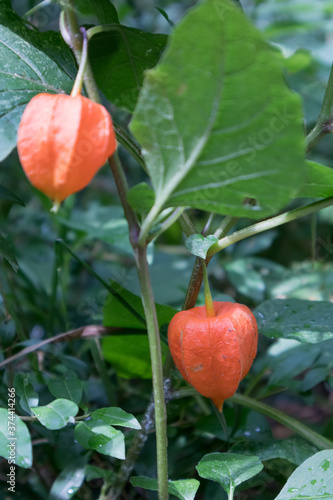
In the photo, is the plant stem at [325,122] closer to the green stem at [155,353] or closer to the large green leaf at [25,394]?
the green stem at [155,353]

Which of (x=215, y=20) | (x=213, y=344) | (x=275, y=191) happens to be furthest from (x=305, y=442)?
(x=215, y=20)

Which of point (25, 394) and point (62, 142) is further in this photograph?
point (25, 394)

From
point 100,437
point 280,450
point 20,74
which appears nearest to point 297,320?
point 280,450

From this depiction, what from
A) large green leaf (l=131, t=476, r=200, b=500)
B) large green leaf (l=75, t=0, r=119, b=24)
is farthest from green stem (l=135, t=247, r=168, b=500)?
large green leaf (l=75, t=0, r=119, b=24)

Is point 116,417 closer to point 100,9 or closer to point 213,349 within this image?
point 213,349

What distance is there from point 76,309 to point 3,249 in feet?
1.60

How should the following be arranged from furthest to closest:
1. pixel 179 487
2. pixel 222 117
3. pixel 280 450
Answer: pixel 280 450 → pixel 179 487 → pixel 222 117

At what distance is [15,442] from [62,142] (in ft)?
0.80

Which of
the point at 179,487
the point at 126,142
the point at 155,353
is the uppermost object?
the point at 126,142

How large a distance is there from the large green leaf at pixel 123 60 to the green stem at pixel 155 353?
21cm

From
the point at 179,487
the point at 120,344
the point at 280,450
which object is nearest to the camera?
the point at 179,487

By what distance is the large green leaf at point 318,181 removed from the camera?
0.40m

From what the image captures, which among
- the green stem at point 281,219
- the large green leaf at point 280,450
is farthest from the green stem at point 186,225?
the large green leaf at point 280,450

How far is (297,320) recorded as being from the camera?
0.54 m
